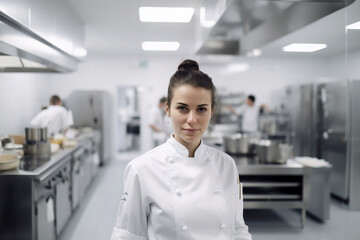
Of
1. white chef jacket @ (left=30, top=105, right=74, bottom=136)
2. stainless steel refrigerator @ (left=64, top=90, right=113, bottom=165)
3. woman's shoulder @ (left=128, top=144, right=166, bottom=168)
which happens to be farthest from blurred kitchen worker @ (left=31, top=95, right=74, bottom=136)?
woman's shoulder @ (left=128, top=144, right=166, bottom=168)

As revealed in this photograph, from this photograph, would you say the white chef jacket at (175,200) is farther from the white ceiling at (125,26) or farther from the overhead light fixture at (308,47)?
the overhead light fixture at (308,47)

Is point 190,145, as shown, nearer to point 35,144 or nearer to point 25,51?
point 25,51

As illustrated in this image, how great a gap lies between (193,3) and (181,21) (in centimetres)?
24

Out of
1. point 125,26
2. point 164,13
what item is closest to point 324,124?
point 125,26

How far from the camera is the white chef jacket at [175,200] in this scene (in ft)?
3.59

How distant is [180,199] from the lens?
110 centimetres

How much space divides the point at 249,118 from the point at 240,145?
2.79m

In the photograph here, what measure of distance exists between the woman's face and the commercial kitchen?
0.50 m

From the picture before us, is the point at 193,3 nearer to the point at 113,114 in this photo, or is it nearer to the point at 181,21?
the point at 181,21

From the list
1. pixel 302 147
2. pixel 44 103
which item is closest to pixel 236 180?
pixel 44 103

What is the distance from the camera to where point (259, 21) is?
3320 millimetres

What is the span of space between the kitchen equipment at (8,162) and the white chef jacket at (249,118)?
4.59m

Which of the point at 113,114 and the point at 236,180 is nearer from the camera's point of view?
the point at 236,180

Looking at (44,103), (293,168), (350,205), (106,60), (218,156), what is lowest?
(350,205)
